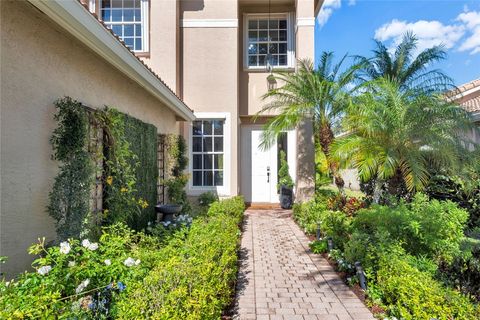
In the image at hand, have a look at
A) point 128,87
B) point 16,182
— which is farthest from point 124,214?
point 128,87

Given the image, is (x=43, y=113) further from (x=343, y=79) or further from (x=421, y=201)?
(x=343, y=79)

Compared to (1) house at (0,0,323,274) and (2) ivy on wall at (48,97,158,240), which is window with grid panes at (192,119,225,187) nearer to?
(1) house at (0,0,323,274)

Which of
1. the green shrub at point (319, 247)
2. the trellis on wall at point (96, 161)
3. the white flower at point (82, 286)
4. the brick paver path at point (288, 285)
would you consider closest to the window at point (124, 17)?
the trellis on wall at point (96, 161)

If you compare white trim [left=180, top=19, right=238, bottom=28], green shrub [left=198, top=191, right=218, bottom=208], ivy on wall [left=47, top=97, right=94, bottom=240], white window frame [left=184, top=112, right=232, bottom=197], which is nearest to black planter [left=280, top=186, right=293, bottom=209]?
white window frame [left=184, top=112, right=232, bottom=197]

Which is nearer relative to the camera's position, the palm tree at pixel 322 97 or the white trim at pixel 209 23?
the palm tree at pixel 322 97

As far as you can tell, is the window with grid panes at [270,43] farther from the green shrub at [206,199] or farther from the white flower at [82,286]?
the white flower at [82,286]

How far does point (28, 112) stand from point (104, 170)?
187 centimetres

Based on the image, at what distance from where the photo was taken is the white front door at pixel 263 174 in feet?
40.1

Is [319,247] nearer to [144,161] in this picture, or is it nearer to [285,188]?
[144,161]

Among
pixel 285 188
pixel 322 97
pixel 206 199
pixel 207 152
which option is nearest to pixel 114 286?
pixel 206 199

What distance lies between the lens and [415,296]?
3.26 meters

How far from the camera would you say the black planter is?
1162 cm

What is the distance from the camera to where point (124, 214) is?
18.3 feet

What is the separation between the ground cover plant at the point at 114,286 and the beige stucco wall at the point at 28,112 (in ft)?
1.11
